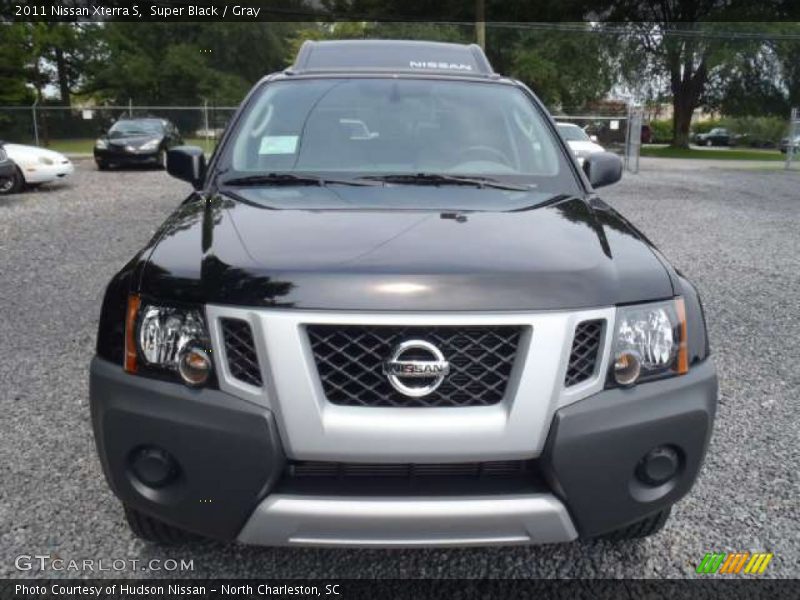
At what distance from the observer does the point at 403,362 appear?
1.87 meters

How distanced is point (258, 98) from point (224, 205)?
1.12 m

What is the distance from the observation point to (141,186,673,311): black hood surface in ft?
6.21

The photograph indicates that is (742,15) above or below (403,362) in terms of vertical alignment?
above

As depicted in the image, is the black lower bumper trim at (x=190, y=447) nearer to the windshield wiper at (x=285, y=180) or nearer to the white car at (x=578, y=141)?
the windshield wiper at (x=285, y=180)

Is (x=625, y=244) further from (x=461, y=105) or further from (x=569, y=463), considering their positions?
(x=461, y=105)

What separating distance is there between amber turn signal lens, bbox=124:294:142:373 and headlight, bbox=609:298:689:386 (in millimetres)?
1360

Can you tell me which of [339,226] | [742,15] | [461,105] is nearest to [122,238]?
[461,105]

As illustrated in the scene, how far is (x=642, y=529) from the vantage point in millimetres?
2379

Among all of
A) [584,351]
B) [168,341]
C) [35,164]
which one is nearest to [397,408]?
[584,351]

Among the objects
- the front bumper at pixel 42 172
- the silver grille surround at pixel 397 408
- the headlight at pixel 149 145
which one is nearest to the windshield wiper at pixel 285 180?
the silver grille surround at pixel 397 408

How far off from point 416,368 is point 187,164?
2.04 meters

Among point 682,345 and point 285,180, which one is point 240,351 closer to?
point 285,180

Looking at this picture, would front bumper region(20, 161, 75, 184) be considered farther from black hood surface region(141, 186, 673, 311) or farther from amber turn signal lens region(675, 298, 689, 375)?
amber turn signal lens region(675, 298, 689, 375)

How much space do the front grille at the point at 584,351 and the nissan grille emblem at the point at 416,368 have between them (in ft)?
1.15
